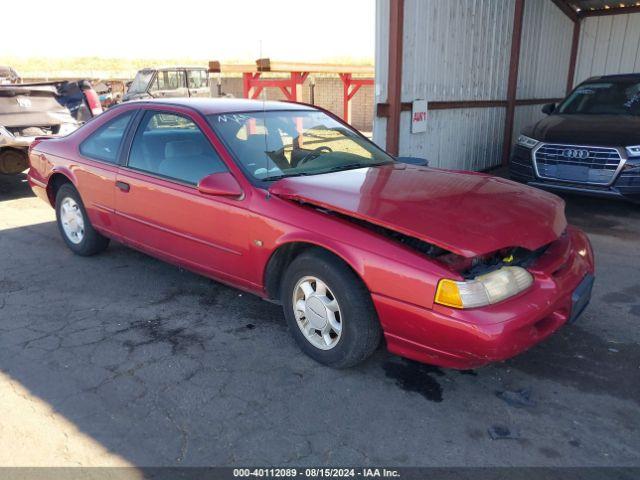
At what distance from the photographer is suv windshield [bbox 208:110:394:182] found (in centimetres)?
356

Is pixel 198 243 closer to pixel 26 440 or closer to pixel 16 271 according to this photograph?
pixel 26 440

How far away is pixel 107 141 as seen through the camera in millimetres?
4516

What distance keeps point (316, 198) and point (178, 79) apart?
1446cm

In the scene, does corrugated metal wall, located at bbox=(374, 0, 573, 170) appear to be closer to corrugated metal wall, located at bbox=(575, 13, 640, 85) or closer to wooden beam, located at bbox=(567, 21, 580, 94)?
wooden beam, located at bbox=(567, 21, 580, 94)

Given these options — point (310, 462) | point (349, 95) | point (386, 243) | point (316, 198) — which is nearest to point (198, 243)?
point (316, 198)

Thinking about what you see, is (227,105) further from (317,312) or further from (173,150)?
(317,312)

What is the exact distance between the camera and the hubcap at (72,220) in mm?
4949

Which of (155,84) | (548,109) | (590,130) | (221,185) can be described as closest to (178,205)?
(221,185)

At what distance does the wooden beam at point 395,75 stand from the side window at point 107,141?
361 centimetres

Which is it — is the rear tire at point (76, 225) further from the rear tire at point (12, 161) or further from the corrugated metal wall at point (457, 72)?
the corrugated metal wall at point (457, 72)

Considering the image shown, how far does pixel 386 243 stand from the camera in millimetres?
2758

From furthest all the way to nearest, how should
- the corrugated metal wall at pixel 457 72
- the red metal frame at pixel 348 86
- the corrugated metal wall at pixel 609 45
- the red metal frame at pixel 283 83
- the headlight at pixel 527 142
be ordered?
the red metal frame at pixel 348 86 → the red metal frame at pixel 283 83 → the corrugated metal wall at pixel 609 45 → the corrugated metal wall at pixel 457 72 → the headlight at pixel 527 142

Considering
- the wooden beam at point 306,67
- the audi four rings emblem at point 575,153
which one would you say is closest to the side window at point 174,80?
the wooden beam at point 306,67

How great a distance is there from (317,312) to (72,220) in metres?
3.14
